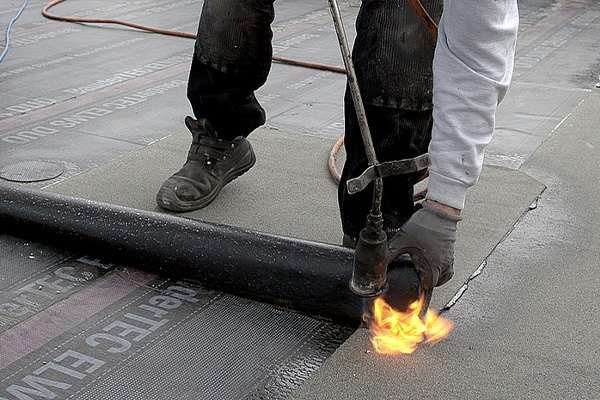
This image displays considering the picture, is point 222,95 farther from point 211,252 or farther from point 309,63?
point 309,63

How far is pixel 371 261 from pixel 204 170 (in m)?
0.99

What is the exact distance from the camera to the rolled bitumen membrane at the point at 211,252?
1.59m

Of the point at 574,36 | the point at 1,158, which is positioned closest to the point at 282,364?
the point at 1,158

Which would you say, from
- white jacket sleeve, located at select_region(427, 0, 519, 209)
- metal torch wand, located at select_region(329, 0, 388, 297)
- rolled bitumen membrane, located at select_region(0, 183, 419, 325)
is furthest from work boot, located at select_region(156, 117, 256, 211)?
white jacket sleeve, located at select_region(427, 0, 519, 209)

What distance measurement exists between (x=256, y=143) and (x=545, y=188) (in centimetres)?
102

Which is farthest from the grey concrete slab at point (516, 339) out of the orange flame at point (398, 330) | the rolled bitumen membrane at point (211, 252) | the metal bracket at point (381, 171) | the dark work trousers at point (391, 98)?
the metal bracket at point (381, 171)

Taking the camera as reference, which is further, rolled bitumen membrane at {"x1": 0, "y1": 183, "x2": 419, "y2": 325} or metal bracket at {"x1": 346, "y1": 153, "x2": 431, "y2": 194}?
rolled bitumen membrane at {"x1": 0, "y1": 183, "x2": 419, "y2": 325}

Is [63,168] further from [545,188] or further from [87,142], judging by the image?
[545,188]

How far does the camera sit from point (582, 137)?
2.78 m

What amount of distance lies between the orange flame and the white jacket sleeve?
12.5 inches

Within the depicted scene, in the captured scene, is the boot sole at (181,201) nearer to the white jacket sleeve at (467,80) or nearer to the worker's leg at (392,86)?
the worker's leg at (392,86)

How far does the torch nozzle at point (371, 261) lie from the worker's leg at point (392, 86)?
352 millimetres

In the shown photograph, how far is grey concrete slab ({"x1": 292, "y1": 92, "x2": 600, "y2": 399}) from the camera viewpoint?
4.67 feet

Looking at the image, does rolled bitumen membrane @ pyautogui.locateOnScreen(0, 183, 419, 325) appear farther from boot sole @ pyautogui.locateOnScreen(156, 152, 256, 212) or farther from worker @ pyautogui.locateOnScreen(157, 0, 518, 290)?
boot sole @ pyautogui.locateOnScreen(156, 152, 256, 212)
